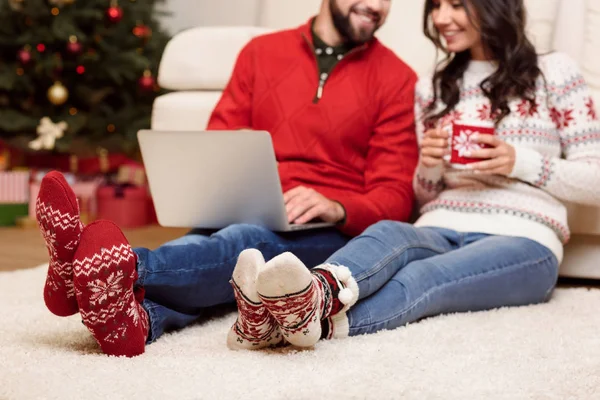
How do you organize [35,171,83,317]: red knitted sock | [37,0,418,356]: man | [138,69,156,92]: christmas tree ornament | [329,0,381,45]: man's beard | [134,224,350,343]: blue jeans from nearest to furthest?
[35,171,83,317]: red knitted sock
[134,224,350,343]: blue jeans
[37,0,418,356]: man
[329,0,381,45]: man's beard
[138,69,156,92]: christmas tree ornament

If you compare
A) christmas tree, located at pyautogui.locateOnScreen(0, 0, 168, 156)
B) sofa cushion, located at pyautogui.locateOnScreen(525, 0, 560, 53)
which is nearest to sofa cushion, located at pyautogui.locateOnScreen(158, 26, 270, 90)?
sofa cushion, located at pyautogui.locateOnScreen(525, 0, 560, 53)

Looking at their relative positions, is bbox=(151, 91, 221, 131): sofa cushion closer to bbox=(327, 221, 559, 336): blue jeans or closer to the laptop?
the laptop

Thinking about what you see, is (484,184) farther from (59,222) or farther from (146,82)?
(146,82)

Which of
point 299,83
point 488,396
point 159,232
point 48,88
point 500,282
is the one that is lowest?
point 159,232

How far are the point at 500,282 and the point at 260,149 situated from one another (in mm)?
534

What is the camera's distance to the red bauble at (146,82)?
3254 millimetres

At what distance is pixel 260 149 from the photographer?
1.29 meters

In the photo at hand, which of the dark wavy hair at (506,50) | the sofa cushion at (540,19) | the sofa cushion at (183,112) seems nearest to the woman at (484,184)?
the dark wavy hair at (506,50)

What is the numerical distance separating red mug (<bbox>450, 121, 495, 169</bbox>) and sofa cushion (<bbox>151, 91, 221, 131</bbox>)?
88 cm

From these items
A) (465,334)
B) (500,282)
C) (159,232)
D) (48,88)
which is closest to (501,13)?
(500,282)

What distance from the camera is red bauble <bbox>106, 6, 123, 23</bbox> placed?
10.4ft

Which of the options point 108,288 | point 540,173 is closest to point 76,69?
point 540,173

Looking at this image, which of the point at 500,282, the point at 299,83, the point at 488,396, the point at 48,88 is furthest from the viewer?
the point at 48,88

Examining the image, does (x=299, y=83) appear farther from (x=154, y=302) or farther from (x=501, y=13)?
(x=154, y=302)
